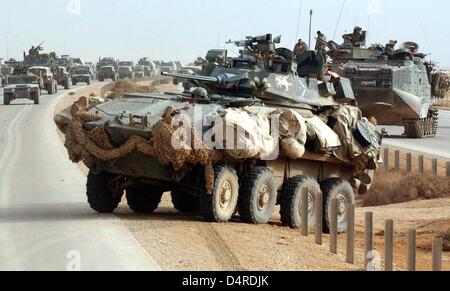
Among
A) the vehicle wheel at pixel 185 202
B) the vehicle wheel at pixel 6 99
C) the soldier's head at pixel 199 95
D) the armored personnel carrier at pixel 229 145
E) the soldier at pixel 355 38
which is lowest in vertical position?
the vehicle wheel at pixel 6 99

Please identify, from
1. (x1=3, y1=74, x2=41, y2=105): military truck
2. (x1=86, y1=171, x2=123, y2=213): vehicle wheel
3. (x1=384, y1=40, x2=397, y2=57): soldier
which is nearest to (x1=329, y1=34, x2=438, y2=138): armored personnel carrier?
(x1=384, y1=40, x2=397, y2=57): soldier

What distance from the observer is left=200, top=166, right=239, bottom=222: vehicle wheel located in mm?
13969

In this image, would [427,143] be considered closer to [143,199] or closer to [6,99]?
[143,199]

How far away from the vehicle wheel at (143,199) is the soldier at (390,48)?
59.7ft

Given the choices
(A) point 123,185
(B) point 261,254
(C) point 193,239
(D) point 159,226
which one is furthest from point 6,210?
(B) point 261,254

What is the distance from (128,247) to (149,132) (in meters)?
2.45

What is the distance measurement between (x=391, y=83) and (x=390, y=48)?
2711 millimetres

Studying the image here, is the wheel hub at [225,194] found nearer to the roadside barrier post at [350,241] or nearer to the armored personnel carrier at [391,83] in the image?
the roadside barrier post at [350,241]

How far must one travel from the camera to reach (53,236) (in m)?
12.6

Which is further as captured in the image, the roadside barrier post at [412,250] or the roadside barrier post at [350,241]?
the roadside barrier post at [350,241]

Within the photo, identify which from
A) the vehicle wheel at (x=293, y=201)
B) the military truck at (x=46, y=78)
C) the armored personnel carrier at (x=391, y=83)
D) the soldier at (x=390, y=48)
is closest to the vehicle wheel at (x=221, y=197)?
the vehicle wheel at (x=293, y=201)

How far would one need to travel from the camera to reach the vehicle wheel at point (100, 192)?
15086 millimetres

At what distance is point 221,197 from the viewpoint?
1420 cm

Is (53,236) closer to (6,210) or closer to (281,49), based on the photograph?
(6,210)
